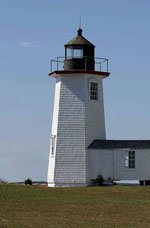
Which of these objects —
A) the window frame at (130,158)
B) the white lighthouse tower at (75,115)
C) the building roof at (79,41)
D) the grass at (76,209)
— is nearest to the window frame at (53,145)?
the white lighthouse tower at (75,115)

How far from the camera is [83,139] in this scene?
144 feet

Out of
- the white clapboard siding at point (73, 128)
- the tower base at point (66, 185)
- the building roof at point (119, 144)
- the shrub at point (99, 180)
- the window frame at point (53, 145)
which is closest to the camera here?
the shrub at point (99, 180)

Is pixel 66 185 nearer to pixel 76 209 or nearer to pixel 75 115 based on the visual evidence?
pixel 75 115

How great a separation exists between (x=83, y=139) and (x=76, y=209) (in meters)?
17.7

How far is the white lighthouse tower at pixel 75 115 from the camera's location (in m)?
43.8

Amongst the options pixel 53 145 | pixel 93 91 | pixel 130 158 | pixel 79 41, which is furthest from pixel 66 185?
pixel 79 41

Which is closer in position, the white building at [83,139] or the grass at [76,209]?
the grass at [76,209]

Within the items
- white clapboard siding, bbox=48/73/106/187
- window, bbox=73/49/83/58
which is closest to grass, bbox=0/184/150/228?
white clapboard siding, bbox=48/73/106/187

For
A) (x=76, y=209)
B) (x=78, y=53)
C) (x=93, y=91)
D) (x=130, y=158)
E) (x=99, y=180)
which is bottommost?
(x=76, y=209)

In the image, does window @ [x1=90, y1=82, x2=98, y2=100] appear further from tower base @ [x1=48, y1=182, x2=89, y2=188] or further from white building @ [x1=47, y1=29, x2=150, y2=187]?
tower base @ [x1=48, y1=182, x2=89, y2=188]

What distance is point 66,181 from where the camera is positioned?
4388 cm

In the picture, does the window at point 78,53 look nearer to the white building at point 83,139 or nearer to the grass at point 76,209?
the white building at point 83,139

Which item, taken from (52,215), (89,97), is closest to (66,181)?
(89,97)

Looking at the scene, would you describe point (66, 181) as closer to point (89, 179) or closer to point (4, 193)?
point (89, 179)
